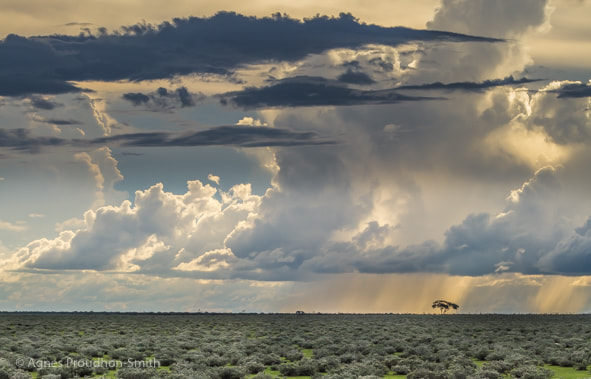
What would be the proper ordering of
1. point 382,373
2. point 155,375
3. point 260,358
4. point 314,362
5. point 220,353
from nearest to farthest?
1. point 155,375
2. point 382,373
3. point 314,362
4. point 260,358
5. point 220,353

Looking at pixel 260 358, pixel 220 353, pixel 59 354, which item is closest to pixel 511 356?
pixel 260 358

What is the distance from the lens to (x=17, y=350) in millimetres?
49281

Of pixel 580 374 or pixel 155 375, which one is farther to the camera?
pixel 580 374

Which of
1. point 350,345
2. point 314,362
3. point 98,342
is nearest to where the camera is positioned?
point 314,362

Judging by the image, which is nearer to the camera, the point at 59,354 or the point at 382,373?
the point at 382,373

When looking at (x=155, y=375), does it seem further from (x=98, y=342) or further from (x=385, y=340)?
(x=385, y=340)

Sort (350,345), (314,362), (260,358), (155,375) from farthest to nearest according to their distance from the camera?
(350,345) < (260,358) < (314,362) < (155,375)

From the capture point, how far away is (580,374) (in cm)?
3791

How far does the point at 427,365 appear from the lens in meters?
39.2

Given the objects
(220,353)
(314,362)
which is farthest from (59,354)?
(314,362)

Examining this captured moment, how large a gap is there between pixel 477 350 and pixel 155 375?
24787 millimetres

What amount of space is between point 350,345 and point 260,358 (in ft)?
36.9

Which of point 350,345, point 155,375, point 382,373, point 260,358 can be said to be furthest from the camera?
point 350,345

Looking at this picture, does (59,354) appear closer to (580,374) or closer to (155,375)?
(155,375)
